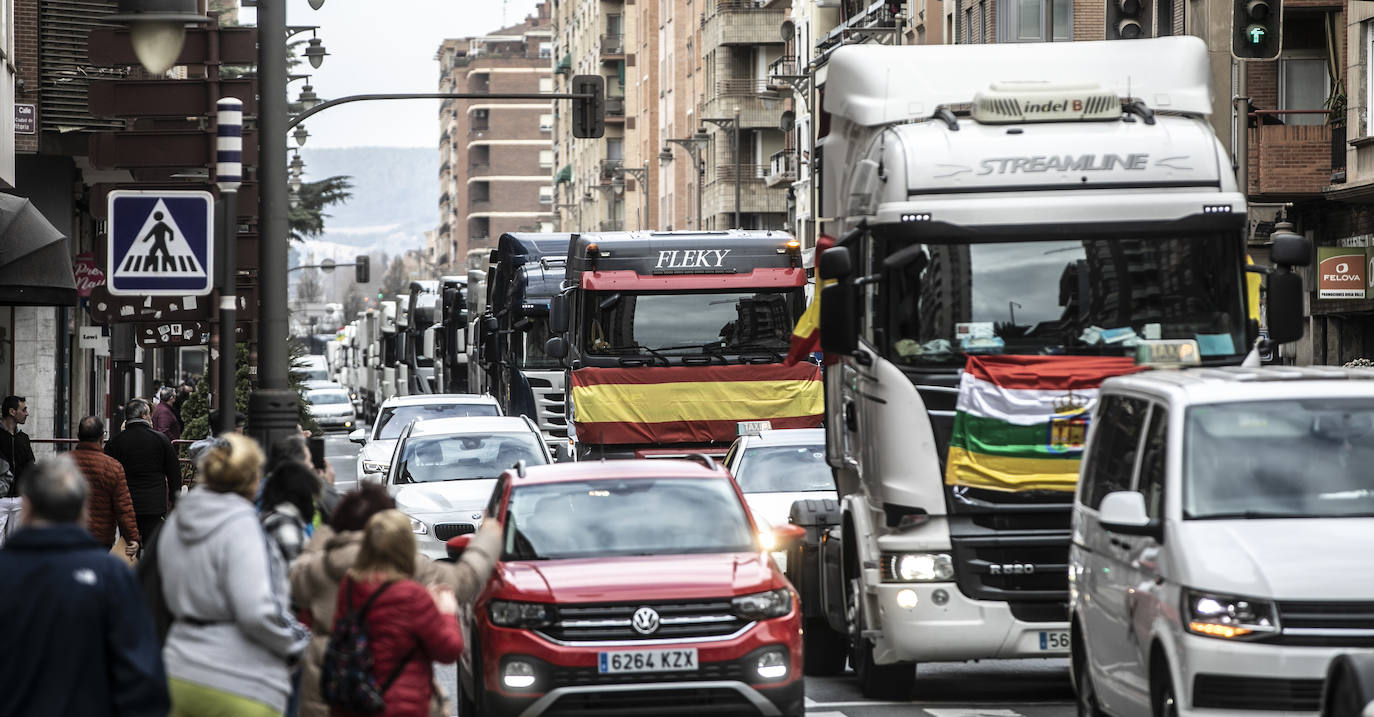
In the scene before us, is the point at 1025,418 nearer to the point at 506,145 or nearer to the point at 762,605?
the point at 762,605

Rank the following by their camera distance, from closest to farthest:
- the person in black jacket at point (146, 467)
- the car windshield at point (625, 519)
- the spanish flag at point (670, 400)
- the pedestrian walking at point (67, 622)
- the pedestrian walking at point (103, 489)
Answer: the pedestrian walking at point (67, 622)
the car windshield at point (625, 519)
the pedestrian walking at point (103, 489)
the person in black jacket at point (146, 467)
the spanish flag at point (670, 400)

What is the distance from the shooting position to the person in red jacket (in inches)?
311

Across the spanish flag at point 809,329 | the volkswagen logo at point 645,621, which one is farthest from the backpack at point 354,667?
the spanish flag at point 809,329

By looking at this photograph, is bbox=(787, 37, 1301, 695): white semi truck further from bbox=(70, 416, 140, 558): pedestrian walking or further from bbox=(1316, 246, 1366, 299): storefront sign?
bbox=(1316, 246, 1366, 299): storefront sign

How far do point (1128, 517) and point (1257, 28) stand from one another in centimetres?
1002

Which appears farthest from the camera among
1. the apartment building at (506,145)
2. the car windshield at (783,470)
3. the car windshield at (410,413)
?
the apartment building at (506,145)

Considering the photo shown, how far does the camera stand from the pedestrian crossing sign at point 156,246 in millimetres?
11578

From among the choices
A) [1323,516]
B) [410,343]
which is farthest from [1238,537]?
[410,343]

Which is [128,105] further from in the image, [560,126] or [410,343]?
[560,126]

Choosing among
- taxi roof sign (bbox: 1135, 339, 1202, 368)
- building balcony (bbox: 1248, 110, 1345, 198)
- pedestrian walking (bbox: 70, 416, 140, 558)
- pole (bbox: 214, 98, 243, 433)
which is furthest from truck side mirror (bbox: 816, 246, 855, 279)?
building balcony (bbox: 1248, 110, 1345, 198)

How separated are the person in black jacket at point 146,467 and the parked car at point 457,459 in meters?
2.06

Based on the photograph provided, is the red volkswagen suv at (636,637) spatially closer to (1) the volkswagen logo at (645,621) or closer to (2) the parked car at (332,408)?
(1) the volkswagen logo at (645,621)

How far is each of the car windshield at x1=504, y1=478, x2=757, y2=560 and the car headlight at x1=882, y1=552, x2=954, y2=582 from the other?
1080mm

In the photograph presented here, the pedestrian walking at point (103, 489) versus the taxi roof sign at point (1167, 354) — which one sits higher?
the taxi roof sign at point (1167, 354)
